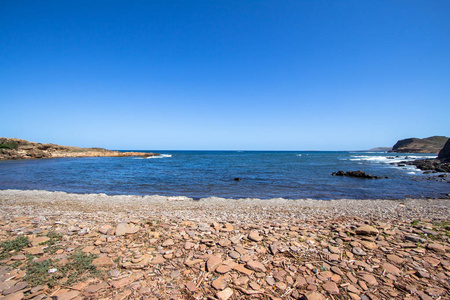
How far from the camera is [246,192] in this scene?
758 inches

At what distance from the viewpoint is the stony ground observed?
157 inches

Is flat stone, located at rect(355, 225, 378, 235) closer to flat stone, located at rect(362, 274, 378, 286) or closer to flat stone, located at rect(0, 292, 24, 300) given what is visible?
flat stone, located at rect(362, 274, 378, 286)

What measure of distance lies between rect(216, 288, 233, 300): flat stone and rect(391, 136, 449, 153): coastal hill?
622ft

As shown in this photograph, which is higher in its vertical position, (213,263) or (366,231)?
(366,231)

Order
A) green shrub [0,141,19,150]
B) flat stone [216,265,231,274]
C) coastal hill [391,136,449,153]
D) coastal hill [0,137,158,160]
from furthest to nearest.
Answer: coastal hill [391,136,449,153] < green shrub [0,141,19,150] < coastal hill [0,137,158,160] < flat stone [216,265,231,274]

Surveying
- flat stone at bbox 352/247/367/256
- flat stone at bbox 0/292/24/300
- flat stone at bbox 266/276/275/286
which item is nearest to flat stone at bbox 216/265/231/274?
flat stone at bbox 266/276/275/286

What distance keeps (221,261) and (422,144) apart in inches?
8510

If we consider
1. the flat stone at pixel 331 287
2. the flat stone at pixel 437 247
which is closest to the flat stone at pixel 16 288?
the flat stone at pixel 331 287

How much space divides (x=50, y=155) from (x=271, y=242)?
8090 centimetres

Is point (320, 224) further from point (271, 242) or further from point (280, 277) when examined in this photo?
point (280, 277)

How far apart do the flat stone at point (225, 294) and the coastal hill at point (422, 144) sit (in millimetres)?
189439

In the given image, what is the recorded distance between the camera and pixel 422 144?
15675cm

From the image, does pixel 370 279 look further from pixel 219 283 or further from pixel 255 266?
pixel 219 283

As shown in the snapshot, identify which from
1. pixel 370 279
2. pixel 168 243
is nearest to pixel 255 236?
pixel 168 243
